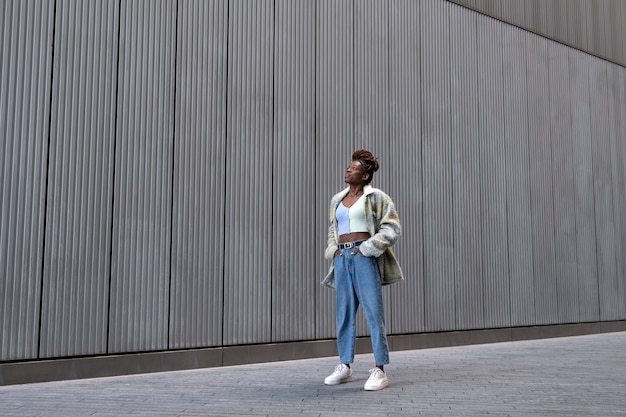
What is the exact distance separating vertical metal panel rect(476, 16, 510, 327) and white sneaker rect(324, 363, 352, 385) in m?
5.24

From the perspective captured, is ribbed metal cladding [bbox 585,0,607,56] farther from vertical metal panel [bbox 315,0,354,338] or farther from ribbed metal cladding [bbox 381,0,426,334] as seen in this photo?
vertical metal panel [bbox 315,0,354,338]

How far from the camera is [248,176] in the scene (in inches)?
339

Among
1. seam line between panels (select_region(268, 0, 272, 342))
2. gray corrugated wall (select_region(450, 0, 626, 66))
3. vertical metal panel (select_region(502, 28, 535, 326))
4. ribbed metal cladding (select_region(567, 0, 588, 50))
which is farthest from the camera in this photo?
ribbed metal cladding (select_region(567, 0, 588, 50))

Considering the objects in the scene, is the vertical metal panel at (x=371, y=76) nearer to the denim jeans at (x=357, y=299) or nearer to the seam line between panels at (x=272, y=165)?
the seam line between panels at (x=272, y=165)

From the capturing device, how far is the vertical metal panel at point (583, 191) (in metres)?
12.8

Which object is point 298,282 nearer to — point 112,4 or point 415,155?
point 415,155

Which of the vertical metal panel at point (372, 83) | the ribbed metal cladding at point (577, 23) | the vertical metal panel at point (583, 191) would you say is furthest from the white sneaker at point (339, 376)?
the ribbed metal cladding at point (577, 23)

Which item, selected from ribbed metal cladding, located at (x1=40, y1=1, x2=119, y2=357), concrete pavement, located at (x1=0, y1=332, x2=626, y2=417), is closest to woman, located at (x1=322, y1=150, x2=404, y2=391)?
concrete pavement, located at (x1=0, y1=332, x2=626, y2=417)

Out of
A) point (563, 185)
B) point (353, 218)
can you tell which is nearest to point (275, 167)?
point (353, 218)

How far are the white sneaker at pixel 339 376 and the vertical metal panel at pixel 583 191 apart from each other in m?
7.77

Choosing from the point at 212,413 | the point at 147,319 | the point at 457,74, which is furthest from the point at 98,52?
the point at 457,74

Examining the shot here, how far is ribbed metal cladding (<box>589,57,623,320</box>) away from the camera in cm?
1322

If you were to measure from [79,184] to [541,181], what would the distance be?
832 cm

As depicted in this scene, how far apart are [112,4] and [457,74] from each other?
5.84 meters
